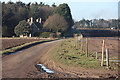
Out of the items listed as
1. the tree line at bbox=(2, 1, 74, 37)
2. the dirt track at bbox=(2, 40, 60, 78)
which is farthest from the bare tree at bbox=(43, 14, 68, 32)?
the dirt track at bbox=(2, 40, 60, 78)

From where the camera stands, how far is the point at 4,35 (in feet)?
234

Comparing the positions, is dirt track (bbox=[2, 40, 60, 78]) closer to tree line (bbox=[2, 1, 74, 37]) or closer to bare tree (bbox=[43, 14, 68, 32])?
tree line (bbox=[2, 1, 74, 37])

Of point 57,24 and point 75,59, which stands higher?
point 57,24

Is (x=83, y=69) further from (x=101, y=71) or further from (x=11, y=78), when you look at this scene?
(x=11, y=78)

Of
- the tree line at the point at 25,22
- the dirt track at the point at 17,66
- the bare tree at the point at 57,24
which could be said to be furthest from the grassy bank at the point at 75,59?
the bare tree at the point at 57,24

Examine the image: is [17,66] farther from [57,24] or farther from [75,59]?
[57,24]

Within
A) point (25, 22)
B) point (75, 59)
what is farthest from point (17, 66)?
point (25, 22)

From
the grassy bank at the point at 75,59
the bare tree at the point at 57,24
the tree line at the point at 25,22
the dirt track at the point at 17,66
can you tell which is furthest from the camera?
the bare tree at the point at 57,24

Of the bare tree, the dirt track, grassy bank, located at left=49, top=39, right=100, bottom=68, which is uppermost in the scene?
the bare tree

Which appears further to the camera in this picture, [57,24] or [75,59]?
[57,24]

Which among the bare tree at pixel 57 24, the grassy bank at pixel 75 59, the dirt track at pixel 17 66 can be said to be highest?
the bare tree at pixel 57 24

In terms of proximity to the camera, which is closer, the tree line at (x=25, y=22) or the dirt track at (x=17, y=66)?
the dirt track at (x=17, y=66)

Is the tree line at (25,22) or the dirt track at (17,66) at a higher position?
the tree line at (25,22)

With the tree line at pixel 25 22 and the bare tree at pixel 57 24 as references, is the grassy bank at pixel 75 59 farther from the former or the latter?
the bare tree at pixel 57 24
